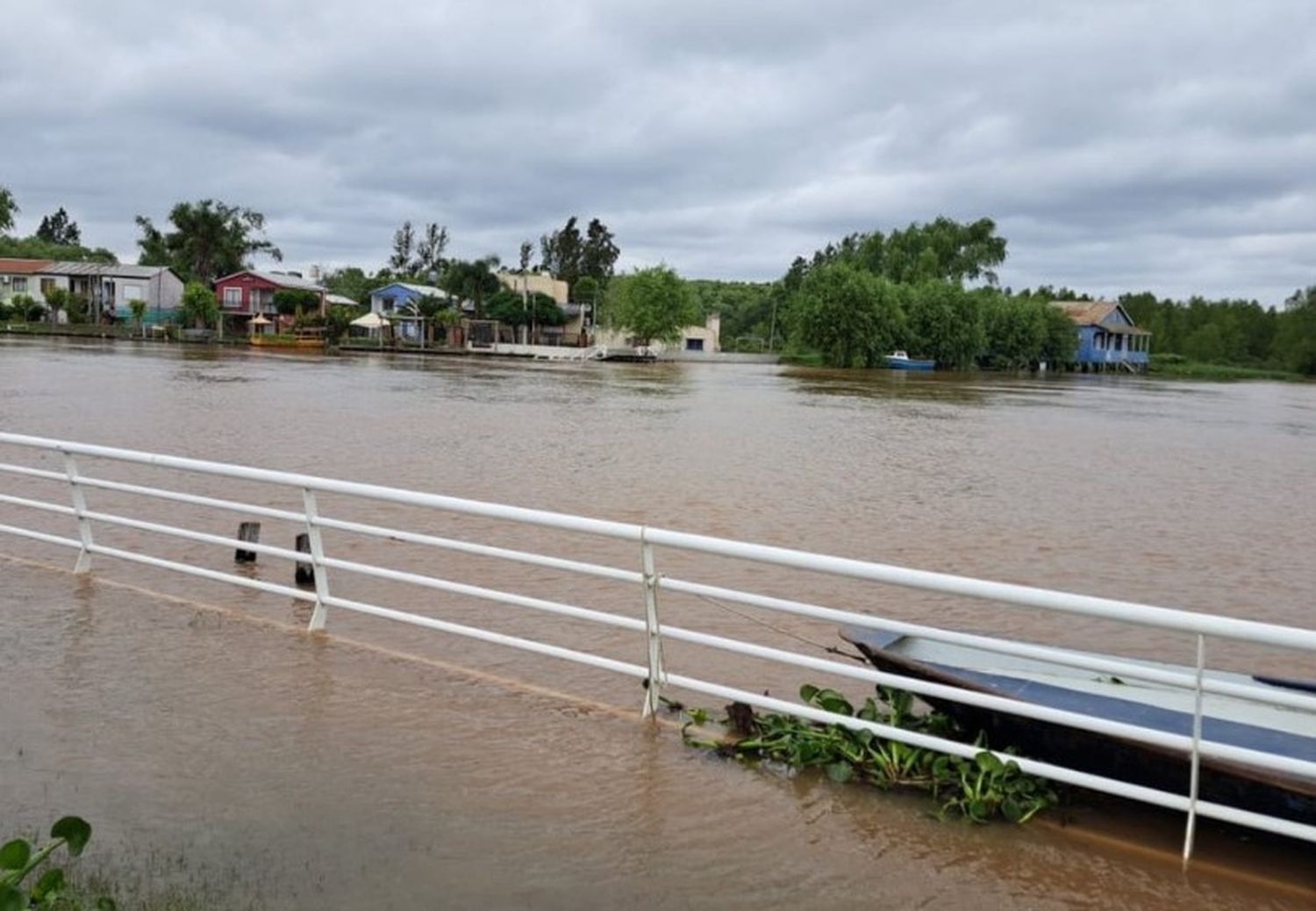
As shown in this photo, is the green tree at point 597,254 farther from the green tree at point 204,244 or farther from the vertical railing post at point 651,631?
the vertical railing post at point 651,631

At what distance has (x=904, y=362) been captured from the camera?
288ft

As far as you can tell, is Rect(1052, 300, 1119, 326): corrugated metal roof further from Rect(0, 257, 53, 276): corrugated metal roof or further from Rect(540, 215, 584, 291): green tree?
Rect(0, 257, 53, 276): corrugated metal roof

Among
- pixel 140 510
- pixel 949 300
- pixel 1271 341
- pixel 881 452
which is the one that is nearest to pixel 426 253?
pixel 949 300

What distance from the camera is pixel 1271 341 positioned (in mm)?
130250

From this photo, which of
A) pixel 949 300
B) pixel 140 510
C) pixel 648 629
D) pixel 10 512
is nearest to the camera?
pixel 648 629

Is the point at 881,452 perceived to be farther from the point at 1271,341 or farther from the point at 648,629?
Result: the point at 1271,341

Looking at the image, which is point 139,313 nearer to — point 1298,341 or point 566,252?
point 566,252

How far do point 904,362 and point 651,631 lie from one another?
84.5 m

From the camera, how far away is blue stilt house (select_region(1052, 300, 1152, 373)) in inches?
4210

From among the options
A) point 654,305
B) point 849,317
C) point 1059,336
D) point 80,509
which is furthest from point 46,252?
point 80,509

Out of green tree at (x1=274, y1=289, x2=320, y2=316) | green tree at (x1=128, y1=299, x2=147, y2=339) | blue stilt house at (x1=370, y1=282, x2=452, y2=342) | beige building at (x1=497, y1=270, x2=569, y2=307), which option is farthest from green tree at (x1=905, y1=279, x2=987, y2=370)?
green tree at (x1=128, y1=299, x2=147, y2=339)

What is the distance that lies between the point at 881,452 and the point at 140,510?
16415 millimetres

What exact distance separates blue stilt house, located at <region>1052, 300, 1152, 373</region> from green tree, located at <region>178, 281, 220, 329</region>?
73553 mm

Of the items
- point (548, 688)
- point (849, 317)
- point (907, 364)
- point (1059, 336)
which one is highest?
point (849, 317)
